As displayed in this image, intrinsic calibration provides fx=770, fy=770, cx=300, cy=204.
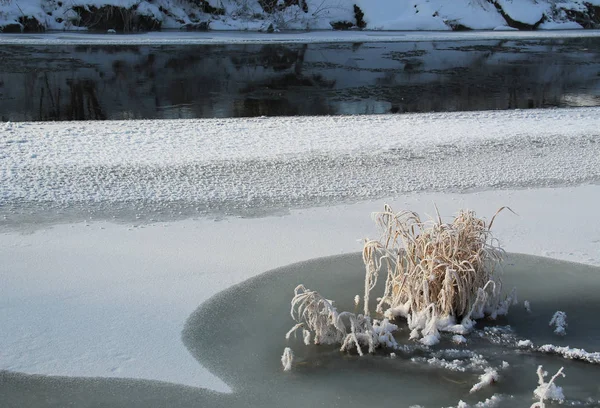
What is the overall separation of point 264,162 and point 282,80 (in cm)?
597

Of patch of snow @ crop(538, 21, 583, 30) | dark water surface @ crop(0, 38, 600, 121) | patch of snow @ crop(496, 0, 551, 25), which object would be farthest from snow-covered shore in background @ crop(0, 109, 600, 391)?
patch of snow @ crop(538, 21, 583, 30)

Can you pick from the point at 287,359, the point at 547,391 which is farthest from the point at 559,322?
the point at 287,359

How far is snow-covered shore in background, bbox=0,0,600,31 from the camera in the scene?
1912 centimetres

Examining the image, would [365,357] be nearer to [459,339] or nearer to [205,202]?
[459,339]

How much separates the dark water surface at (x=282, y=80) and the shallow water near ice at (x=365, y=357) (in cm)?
558

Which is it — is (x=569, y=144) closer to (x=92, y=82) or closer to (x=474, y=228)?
(x=474, y=228)

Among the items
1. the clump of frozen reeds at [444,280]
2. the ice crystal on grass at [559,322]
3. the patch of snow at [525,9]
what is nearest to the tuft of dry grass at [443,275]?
the clump of frozen reeds at [444,280]

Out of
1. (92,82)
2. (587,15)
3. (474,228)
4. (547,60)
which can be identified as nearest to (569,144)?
(474,228)

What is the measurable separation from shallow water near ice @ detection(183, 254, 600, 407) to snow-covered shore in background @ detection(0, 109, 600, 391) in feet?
0.50

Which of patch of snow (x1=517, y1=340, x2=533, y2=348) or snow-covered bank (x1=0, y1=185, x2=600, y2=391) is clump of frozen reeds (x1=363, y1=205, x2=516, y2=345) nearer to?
patch of snow (x1=517, y1=340, x2=533, y2=348)

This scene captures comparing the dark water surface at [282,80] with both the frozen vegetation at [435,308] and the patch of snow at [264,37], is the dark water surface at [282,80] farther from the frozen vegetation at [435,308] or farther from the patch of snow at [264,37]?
the frozen vegetation at [435,308]

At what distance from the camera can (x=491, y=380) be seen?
11.3ft

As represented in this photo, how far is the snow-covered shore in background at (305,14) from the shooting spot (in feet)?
62.7

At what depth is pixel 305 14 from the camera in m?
21.2
